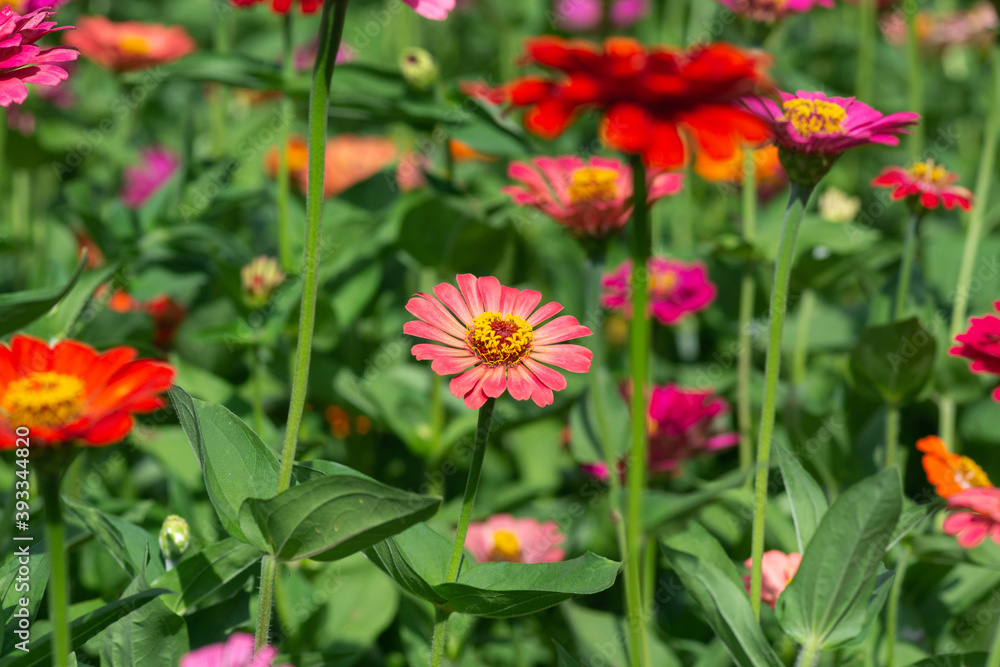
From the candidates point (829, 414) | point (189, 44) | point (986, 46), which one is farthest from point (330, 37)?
point (986, 46)

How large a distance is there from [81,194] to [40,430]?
1.59m

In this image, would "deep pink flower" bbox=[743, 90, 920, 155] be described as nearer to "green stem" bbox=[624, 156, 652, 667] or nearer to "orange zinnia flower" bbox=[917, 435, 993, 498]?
"green stem" bbox=[624, 156, 652, 667]

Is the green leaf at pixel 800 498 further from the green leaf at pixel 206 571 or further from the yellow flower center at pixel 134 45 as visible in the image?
the yellow flower center at pixel 134 45

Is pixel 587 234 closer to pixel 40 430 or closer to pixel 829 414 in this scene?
pixel 829 414

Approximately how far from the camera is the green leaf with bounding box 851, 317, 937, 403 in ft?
3.77

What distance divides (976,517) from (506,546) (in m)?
0.63

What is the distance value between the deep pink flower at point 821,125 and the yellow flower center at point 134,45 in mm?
1660

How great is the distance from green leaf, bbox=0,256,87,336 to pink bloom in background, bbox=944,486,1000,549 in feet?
2.56

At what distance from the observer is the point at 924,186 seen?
1.14 metres

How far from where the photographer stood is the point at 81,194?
6.57 ft

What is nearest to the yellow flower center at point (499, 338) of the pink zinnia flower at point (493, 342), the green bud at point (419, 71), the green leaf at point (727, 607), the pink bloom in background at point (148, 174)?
the pink zinnia flower at point (493, 342)

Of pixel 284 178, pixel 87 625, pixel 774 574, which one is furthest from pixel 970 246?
pixel 87 625

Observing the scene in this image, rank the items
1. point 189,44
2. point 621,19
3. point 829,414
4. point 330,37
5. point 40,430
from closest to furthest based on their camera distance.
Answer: point 40,430 → point 330,37 → point 829,414 → point 189,44 → point 621,19

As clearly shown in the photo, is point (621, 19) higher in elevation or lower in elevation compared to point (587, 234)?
higher
